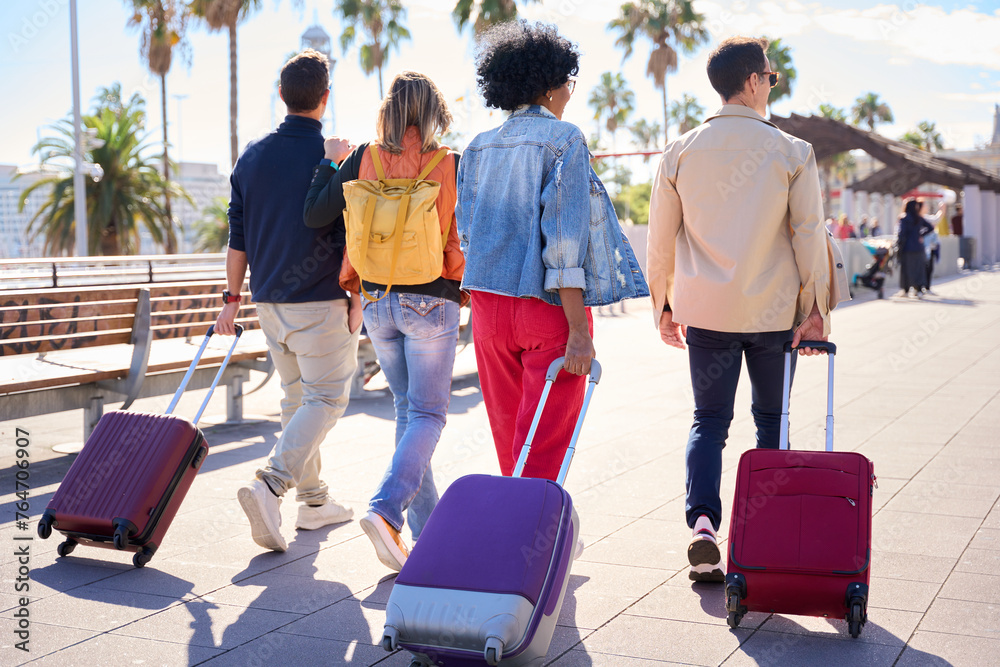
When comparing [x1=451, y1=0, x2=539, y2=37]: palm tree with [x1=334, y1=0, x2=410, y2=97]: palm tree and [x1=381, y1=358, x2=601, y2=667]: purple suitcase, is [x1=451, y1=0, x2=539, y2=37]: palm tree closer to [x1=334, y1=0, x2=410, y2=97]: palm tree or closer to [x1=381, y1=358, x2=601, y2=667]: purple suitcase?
[x1=334, y1=0, x2=410, y2=97]: palm tree

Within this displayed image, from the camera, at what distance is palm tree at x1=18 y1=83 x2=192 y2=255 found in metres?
28.4

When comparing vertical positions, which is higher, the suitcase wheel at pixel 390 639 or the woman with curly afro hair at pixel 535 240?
the woman with curly afro hair at pixel 535 240

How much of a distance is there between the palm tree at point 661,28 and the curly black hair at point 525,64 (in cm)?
4116

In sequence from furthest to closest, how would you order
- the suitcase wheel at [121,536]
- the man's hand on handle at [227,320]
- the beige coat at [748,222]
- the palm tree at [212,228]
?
the palm tree at [212,228], the man's hand on handle at [227,320], the suitcase wheel at [121,536], the beige coat at [748,222]

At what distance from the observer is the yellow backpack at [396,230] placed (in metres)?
3.41

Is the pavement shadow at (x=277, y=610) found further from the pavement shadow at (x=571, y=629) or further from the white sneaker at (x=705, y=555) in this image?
the white sneaker at (x=705, y=555)

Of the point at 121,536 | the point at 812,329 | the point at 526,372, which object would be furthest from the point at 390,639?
the point at 812,329

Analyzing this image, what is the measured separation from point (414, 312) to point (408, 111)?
717 millimetres

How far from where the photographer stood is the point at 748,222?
3434 mm

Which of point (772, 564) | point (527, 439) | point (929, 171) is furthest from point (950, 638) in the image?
point (929, 171)

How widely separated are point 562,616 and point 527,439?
0.68 meters

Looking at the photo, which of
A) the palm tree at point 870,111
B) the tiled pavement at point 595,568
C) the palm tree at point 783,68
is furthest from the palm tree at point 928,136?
the tiled pavement at point 595,568

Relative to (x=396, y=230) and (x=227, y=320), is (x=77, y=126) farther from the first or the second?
(x=396, y=230)

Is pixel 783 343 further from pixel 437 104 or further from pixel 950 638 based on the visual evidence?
pixel 437 104
